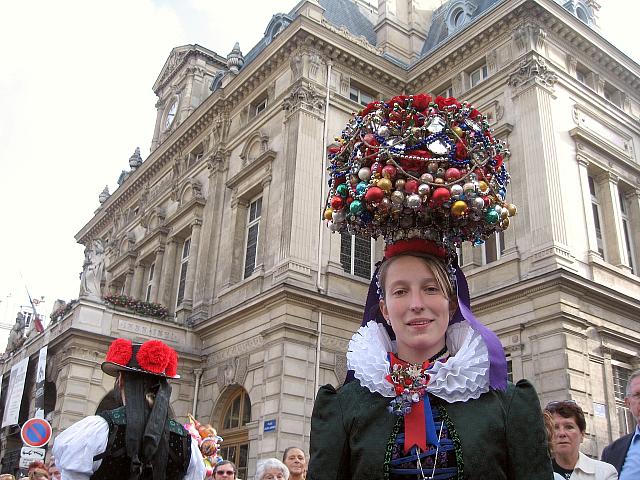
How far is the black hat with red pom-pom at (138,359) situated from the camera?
4516 mm

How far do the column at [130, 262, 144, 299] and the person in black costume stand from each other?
24916 millimetres

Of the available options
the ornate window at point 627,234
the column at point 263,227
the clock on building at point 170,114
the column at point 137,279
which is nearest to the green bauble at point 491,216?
the column at point 263,227

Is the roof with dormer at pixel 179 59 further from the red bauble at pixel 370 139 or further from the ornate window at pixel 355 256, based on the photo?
the red bauble at pixel 370 139

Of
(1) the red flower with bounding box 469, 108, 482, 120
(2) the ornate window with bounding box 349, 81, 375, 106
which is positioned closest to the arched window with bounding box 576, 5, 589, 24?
(2) the ornate window with bounding box 349, 81, 375, 106

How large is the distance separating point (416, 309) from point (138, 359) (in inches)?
88.9

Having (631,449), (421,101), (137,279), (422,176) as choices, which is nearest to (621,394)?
(631,449)

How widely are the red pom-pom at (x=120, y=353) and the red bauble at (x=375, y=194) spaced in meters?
2.16

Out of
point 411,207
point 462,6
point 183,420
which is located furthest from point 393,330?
point 462,6

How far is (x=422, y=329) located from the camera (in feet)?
10.5

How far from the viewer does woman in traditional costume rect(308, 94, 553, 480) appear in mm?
2807

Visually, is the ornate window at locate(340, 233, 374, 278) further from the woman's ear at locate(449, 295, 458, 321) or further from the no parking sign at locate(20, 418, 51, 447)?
the woman's ear at locate(449, 295, 458, 321)

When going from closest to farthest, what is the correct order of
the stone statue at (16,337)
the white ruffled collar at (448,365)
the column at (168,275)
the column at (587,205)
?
the white ruffled collar at (448,365) → the column at (587,205) → the column at (168,275) → the stone statue at (16,337)

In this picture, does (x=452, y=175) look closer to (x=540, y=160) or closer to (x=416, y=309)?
(x=416, y=309)

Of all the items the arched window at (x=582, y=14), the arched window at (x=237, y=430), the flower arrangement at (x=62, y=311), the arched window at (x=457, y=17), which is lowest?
the arched window at (x=237, y=430)
